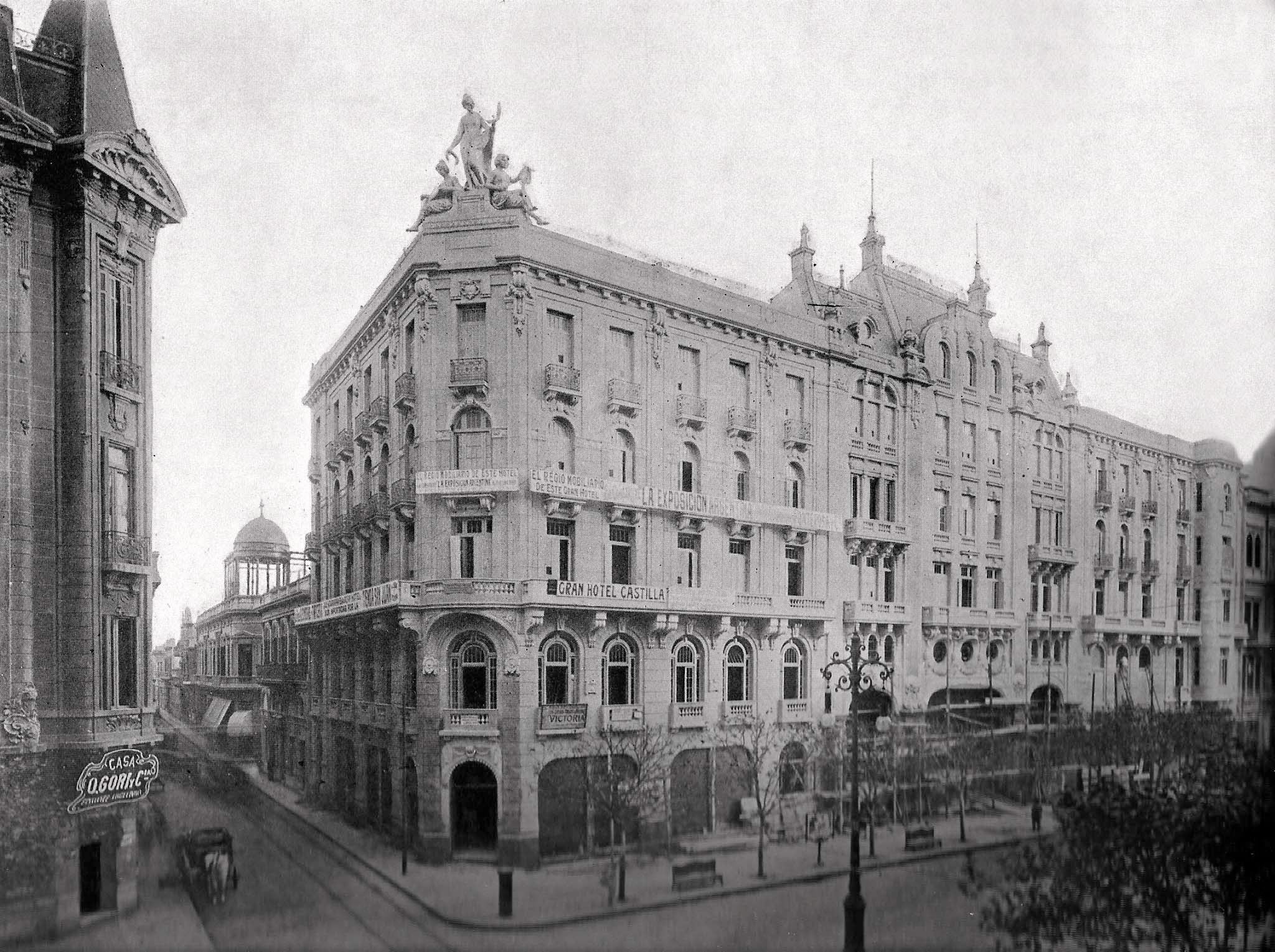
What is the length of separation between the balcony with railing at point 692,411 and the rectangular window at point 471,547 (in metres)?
2.66

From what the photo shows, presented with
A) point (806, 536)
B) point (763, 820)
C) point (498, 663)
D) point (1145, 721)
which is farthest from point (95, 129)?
point (1145, 721)

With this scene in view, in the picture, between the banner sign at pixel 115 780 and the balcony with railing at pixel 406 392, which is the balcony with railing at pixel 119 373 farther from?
the banner sign at pixel 115 780

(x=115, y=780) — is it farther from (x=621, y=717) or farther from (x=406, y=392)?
(x=621, y=717)

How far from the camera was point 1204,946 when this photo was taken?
9.66 meters

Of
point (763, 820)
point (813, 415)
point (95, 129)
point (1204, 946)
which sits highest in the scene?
point (95, 129)

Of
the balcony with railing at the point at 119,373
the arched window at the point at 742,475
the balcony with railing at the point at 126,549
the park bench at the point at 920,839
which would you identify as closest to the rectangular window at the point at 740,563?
the arched window at the point at 742,475

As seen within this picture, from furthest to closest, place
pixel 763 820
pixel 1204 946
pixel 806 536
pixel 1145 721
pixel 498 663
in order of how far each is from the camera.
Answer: pixel 1145 721, pixel 806 536, pixel 763 820, pixel 498 663, pixel 1204 946

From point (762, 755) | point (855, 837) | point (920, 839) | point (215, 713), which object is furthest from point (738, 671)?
point (215, 713)

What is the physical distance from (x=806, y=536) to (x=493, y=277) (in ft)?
16.9

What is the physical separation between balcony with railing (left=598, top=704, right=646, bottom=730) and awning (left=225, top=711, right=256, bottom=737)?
413 centimetres

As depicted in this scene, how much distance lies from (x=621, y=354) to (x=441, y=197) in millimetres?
2712

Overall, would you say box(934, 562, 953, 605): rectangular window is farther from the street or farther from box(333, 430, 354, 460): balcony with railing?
box(333, 430, 354, 460): balcony with railing

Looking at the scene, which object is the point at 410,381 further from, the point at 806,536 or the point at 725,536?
the point at 806,536

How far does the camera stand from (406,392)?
10383 millimetres
